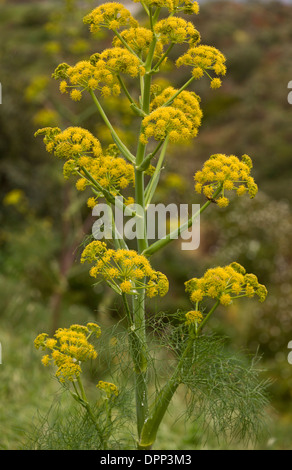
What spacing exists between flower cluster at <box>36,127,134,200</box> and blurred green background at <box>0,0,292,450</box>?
1.15 feet

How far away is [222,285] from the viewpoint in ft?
7.06

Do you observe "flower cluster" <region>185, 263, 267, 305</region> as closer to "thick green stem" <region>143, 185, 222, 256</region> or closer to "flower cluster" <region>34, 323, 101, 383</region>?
"thick green stem" <region>143, 185, 222, 256</region>

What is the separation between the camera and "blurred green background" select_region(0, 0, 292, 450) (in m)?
6.17

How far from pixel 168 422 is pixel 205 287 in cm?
391

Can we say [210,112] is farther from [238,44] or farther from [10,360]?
[10,360]

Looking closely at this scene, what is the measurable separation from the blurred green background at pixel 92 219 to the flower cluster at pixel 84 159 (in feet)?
1.15

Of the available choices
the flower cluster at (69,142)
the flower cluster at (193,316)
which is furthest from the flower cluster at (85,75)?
the flower cluster at (193,316)

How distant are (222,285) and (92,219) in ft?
16.3

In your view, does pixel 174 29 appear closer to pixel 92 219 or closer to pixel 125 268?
pixel 125 268

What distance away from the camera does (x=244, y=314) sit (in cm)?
900

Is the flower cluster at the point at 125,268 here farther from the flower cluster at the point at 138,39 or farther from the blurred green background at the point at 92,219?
the flower cluster at the point at 138,39

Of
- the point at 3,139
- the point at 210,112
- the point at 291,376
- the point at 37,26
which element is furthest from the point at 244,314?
the point at 37,26

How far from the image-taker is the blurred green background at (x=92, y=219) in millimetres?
6172

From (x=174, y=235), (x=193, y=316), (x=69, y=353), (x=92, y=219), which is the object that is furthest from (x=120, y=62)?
(x=92, y=219)
